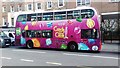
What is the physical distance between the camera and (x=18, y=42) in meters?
26.4

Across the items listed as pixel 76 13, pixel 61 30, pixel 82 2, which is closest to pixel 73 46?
pixel 61 30

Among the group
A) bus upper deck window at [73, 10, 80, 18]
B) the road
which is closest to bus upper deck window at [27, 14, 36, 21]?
bus upper deck window at [73, 10, 80, 18]

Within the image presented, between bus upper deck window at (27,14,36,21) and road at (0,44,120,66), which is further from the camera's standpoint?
bus upper deck window at (27,14,36,21)

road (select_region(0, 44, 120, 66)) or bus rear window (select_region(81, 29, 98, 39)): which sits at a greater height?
bus rear window (select_region(81, 29, 98, 39))

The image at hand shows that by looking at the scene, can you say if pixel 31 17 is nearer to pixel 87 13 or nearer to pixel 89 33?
pixel 87 13

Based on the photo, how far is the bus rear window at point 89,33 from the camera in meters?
21.2

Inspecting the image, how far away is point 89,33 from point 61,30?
260 cm

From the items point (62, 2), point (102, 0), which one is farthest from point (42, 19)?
point (62, 2)

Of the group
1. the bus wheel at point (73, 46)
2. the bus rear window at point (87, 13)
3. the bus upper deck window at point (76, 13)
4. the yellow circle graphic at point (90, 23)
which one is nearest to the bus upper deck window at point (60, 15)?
the bus upper deck window at point (76, 13)

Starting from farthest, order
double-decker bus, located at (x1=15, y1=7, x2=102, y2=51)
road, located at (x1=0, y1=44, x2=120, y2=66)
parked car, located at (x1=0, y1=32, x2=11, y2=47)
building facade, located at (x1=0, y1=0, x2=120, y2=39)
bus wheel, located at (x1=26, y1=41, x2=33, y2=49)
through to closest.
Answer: building facade, located at (x1=0, y1=0, x2=120, y2=39), parked car, located at (x1=0, y1=32, x2=11, y2=47), bus wheel, located at (x1=26, y1=41, x2=33, y2=49), double-decker bus, located at (x1=15, y1=7, x2=102, y2=51), road, located at (x1=0, y1=44, x2=120, y2=66)

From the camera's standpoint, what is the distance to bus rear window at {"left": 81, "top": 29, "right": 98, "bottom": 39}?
21250 millimetres

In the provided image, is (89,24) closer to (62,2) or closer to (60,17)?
(60,17)

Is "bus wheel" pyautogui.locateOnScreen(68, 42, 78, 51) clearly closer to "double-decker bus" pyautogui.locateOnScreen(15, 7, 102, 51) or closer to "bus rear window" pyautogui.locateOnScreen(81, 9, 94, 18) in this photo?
"double-decker bus" pyautogui.locateOnScreen(15, 7, 102, 51)

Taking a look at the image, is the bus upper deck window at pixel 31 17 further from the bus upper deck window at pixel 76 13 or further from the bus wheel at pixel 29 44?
the bus upper deck window at pixel 76 13
